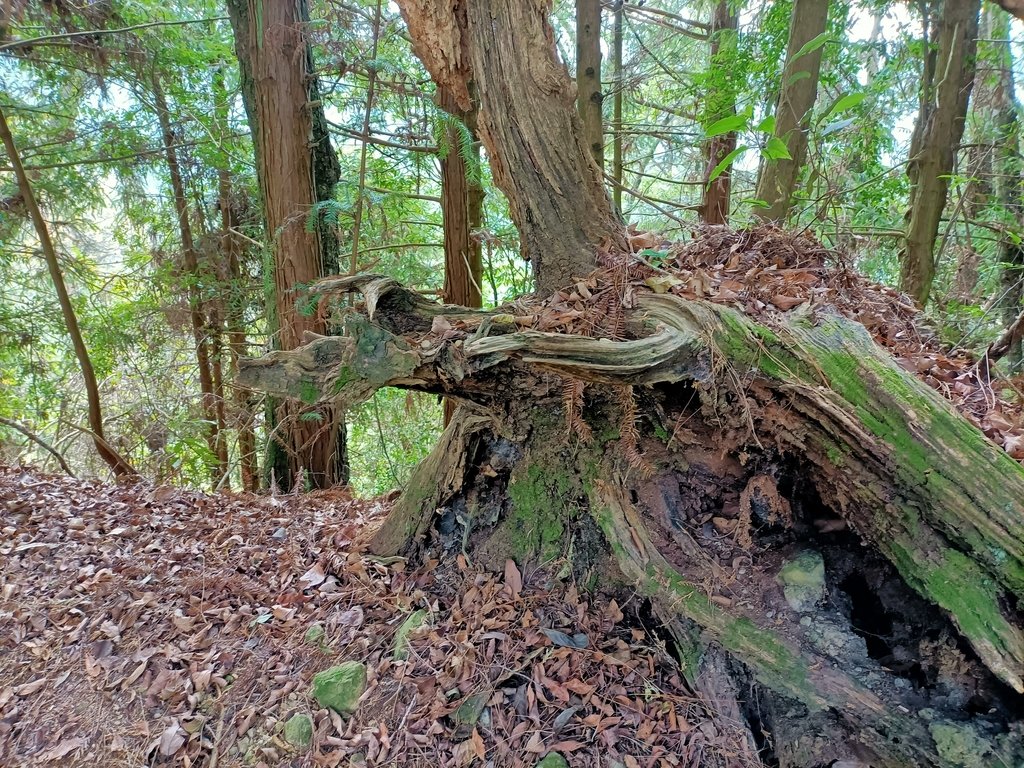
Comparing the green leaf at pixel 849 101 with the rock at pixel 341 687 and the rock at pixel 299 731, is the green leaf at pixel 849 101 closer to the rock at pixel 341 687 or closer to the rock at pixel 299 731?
the rock at pixel 341 687

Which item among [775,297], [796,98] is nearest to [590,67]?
[796,98]

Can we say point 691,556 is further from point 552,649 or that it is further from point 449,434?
point 449,434

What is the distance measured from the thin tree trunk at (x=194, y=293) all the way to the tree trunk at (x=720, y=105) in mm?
5568

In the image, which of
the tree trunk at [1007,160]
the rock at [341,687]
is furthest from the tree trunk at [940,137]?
the rock at [341,687]

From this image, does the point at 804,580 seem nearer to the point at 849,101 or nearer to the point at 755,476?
the point at 755,476

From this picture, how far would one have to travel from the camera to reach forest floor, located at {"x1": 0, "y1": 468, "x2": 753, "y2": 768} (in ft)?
7.50

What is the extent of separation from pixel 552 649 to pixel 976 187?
7.05 m

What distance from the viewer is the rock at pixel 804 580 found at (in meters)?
2.23

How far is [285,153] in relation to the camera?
473cm

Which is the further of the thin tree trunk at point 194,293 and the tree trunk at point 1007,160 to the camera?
the thin tree trunk at point 194,293

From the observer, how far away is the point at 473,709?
2.37 metres

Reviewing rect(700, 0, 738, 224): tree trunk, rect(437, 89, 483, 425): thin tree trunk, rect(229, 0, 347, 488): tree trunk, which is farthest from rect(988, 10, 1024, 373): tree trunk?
rect(229, 0, 347, 488): tree trunk

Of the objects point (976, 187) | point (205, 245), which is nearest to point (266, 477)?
point (205, 245)

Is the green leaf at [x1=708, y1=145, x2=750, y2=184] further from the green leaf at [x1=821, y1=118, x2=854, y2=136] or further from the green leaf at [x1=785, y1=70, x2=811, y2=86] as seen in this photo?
the green leaf at [x1=785, y1=70, x2=811, y2=86]
